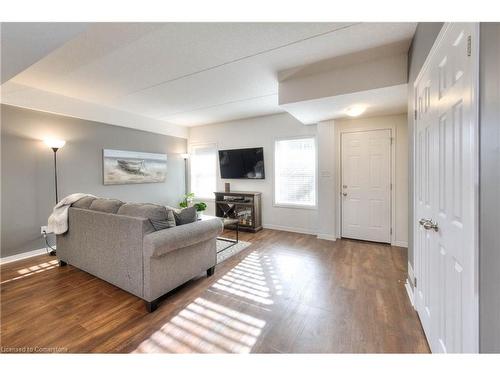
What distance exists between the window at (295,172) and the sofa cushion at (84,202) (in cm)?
330

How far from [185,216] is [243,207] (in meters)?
2.64

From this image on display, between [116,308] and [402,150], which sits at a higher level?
[402,150]

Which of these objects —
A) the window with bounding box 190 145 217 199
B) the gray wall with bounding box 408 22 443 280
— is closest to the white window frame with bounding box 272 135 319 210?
the window with bounding box 190 145 217 199

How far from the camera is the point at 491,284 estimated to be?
0.79 m

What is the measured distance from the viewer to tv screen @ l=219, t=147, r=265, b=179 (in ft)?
15.8

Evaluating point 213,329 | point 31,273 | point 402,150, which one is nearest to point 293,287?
point 213,329

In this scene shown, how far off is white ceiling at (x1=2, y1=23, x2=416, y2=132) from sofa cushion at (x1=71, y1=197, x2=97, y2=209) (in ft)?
5.38


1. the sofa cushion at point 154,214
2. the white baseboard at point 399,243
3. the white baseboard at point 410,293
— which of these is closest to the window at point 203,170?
the sofa cushion at point 154,214

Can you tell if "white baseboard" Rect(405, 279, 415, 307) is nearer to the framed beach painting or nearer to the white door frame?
the white door frame

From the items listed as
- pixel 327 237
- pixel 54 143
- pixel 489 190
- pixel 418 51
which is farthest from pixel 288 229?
pixel 54 143

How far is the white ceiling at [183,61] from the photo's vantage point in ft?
6.49

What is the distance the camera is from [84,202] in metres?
2.70
